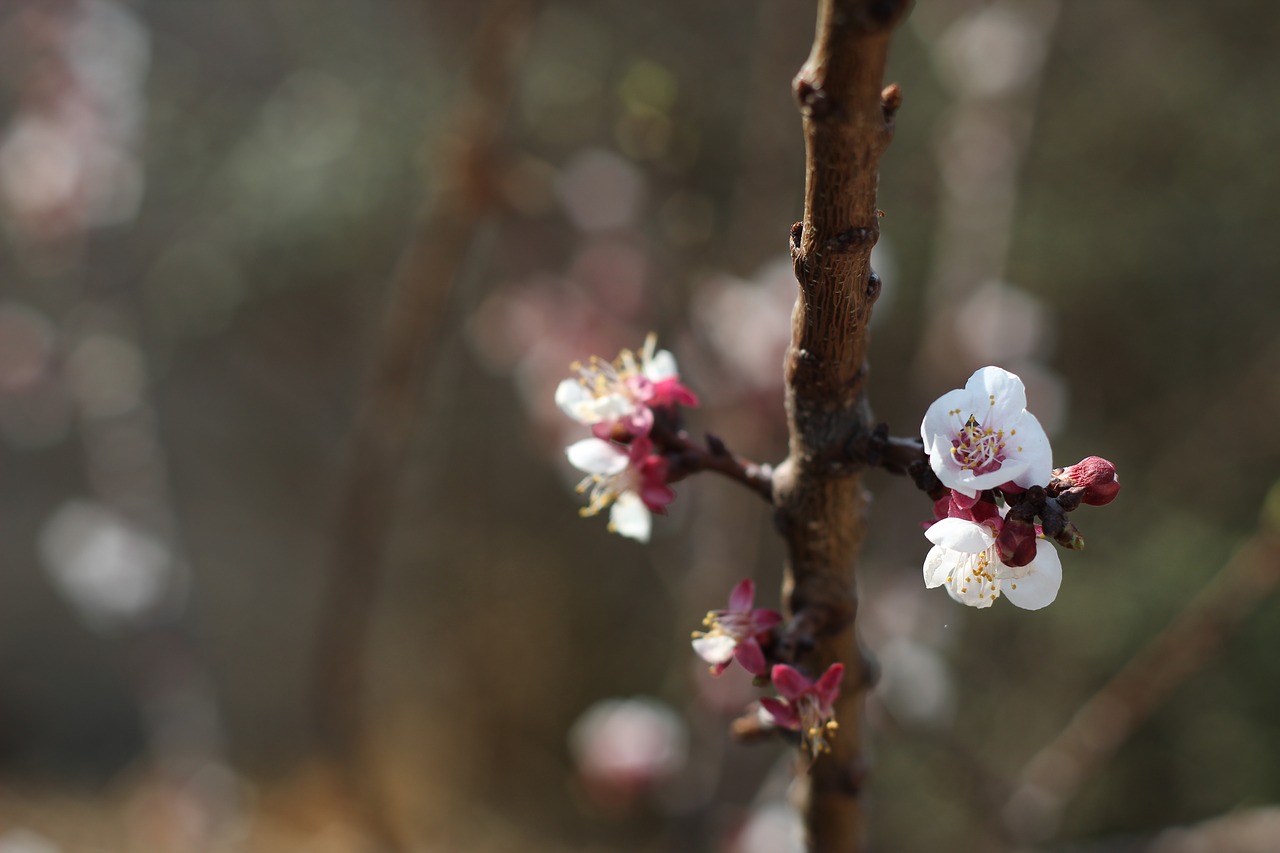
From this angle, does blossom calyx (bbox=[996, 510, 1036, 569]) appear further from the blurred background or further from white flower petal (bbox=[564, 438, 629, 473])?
the blurred background

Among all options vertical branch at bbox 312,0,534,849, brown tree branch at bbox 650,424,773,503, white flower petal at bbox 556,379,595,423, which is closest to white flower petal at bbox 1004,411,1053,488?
brown tree branch at bbox 650,424,773,503

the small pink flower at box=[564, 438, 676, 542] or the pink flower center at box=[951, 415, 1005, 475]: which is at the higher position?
the small pink flower at box=[564, 438, 676, 542]

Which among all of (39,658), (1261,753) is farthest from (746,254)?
(39,658)

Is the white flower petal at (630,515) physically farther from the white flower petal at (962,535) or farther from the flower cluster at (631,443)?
the white flower petal at (962,535)

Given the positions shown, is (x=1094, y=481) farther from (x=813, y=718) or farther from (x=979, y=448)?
(x=813, y=718)

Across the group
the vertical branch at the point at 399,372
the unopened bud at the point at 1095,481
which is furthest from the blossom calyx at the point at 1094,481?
the vertical branch at the point at 399,372

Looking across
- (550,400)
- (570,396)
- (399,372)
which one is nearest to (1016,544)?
(570,396)
